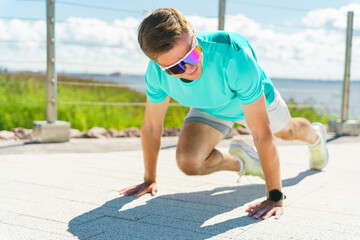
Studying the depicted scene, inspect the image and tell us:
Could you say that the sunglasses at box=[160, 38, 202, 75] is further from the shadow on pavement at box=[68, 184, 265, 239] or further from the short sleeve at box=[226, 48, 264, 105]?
the shadow on pavement at box=[68, 184, 265, 239]

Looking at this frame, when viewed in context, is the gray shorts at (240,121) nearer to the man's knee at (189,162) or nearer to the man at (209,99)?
the man at (209,99)

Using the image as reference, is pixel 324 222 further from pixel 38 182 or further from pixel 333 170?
pixel 38 182

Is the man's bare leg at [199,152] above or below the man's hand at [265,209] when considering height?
above

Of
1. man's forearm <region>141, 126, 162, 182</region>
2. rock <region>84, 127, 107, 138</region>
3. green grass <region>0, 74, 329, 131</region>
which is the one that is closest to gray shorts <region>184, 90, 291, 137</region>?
man's forearm <region>141, 126, 162, 182</region>

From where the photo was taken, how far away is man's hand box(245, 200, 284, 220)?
2.37 meters

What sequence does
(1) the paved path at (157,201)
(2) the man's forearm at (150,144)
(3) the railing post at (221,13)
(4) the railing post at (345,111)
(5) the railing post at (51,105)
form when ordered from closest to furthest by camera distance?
(1) the paved path at (157,201)
(2) the man's forearm at (150,144)
(5) the railing post at (51,105)
(3) the railing post at (221,13)
(4) the railing post at (345,111)

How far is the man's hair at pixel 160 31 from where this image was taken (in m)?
2.03

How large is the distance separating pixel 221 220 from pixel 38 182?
1.39 metres

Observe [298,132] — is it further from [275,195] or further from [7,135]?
[7,135]

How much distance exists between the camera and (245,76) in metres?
2.21

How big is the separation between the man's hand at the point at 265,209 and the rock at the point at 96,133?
332 centimetres

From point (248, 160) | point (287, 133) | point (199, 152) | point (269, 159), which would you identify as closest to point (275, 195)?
point (269, 159)

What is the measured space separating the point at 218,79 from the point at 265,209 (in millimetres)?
716

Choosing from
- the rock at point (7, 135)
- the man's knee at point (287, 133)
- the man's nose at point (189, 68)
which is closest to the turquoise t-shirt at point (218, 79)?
the man's nose at point (189, 68)
